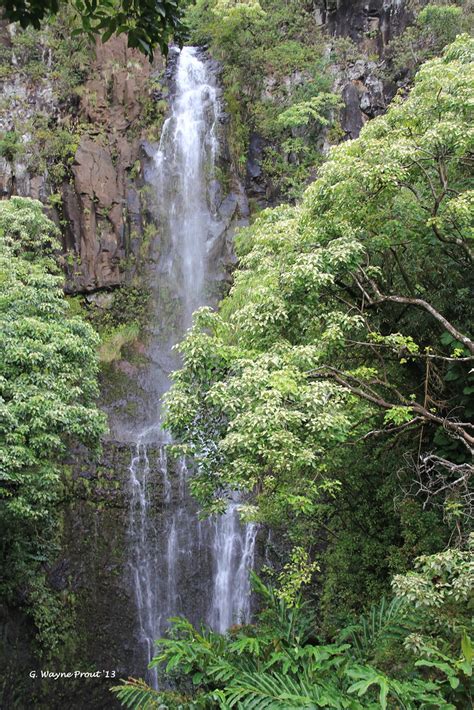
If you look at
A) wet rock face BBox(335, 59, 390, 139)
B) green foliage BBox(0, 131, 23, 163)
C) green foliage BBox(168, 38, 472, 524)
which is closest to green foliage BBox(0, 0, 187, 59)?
green foliage BBox(168, 38, 472, 524)

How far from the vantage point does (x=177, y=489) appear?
13047 mm

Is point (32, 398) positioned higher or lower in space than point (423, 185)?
lower

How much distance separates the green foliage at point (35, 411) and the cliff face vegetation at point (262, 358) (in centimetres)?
5

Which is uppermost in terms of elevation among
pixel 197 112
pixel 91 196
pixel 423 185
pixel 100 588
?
pixel 197 112

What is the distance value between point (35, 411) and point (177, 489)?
5.29m

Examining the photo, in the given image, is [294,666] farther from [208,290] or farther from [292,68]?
[292,68]

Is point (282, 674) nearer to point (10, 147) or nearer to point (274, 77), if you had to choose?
point (10, 147)

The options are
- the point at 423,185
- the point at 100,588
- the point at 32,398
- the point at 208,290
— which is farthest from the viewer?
the point at 208,290

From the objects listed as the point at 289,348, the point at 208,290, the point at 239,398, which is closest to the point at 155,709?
the point at 239,398

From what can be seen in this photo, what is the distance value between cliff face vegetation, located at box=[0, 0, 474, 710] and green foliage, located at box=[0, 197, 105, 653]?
5 centimetres

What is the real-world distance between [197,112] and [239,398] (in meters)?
15.5

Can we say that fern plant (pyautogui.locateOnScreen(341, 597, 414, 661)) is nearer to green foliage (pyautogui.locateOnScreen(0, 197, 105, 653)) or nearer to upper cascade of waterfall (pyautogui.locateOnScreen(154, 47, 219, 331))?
green foliage (pyautogui.locateOnScreen(0, 197, 105, 653))

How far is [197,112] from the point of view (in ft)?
59.8

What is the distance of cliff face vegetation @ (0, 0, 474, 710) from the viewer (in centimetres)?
510
